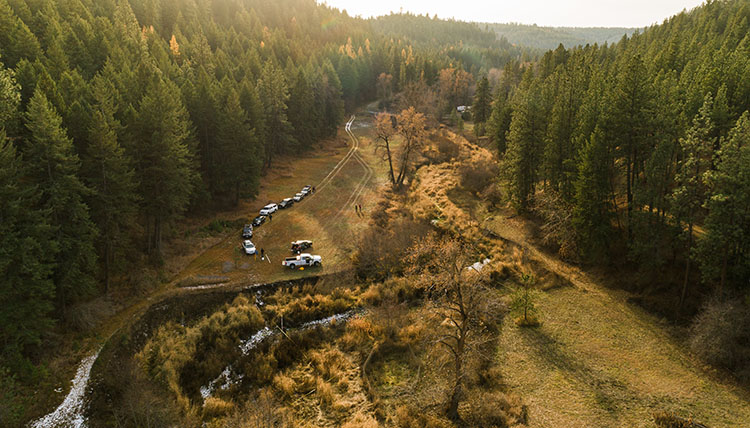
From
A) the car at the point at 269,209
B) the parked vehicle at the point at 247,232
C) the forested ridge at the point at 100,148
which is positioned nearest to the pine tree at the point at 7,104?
the forested ridge at the point at 100,148

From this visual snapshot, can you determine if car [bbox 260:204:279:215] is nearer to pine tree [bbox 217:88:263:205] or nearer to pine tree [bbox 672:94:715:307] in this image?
pine tree [bbox 217:88:263:205]

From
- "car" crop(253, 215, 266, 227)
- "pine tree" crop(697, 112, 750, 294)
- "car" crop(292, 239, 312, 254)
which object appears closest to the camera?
"pine tree" crop(697, 112, 750, 294)

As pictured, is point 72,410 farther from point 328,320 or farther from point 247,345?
point 328,320

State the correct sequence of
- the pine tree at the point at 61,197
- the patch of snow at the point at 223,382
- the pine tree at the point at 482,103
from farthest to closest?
the pine tree at the point at 482,103 < the pine tree at the point at 61,197 < the patch of snow at the point at 223,382

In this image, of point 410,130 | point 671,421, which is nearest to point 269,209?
point 410,130

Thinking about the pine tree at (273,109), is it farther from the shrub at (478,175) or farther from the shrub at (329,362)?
the shrub at (329,362)

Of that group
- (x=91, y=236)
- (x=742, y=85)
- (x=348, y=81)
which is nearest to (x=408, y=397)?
(x=91, y=236)

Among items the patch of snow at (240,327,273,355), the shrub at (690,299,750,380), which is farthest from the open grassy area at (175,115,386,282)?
the shrub at (690,299,750,380)
